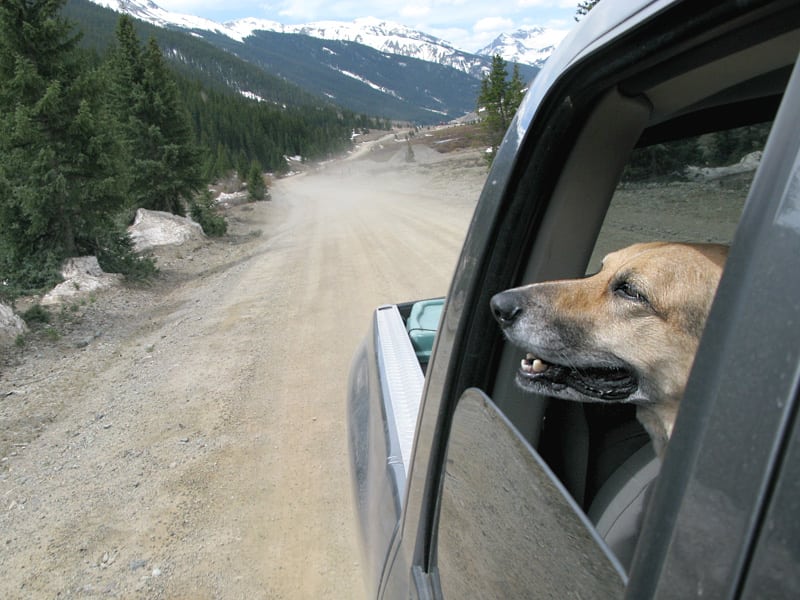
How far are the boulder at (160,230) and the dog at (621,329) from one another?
61.5ft

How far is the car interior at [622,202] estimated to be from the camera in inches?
47.8

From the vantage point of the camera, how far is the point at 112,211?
1438 cm

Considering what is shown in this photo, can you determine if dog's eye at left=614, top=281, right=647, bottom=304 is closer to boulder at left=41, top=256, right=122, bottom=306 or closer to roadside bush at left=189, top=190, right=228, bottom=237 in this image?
boulder at left=41, top=256, right=122, bottom=306

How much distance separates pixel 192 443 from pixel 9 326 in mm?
5829

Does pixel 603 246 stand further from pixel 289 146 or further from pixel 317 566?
pixel 289 146

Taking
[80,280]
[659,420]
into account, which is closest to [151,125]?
[80,280]

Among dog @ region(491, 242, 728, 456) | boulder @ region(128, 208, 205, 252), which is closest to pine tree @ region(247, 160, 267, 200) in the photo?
boulder @ region(128, 208, 205, 252)

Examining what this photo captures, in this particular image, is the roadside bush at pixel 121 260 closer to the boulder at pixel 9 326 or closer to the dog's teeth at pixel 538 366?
the boulder at pixel 9 326

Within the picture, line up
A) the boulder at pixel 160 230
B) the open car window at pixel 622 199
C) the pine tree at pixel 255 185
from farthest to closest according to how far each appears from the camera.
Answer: the pine tree at pixel 255 185 < the boulder at pixel 160 230 < the open car window at pixel 622 199

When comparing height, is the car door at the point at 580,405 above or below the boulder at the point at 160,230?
above

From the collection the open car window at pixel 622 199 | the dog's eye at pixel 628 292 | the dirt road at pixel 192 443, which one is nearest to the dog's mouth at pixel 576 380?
the open car window at pixel 622 199

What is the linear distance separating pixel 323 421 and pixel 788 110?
17.6 feet

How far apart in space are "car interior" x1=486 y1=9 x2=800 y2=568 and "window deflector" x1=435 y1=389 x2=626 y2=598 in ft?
0.72

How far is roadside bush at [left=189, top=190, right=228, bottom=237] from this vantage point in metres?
22.8
